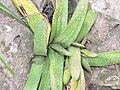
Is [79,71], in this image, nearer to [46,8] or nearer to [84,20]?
[84,20]

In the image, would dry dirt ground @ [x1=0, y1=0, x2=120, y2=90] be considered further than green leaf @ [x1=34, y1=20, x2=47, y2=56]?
Yes

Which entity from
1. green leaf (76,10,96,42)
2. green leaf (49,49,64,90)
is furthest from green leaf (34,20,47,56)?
green leaf (76,10,96,42)

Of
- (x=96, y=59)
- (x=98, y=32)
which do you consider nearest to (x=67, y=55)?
(x=96, y=59)

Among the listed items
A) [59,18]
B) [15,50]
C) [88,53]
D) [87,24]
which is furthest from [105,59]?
[15,50]

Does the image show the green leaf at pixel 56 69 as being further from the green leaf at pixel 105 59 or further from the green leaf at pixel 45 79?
the green leaf at pixel 105 59

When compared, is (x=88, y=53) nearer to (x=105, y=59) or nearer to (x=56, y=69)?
(x=105, y=59)

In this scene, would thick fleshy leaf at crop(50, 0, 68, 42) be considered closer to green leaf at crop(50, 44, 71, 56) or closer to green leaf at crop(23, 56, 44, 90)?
green leaf at crop(50, 44, 71, 56)
